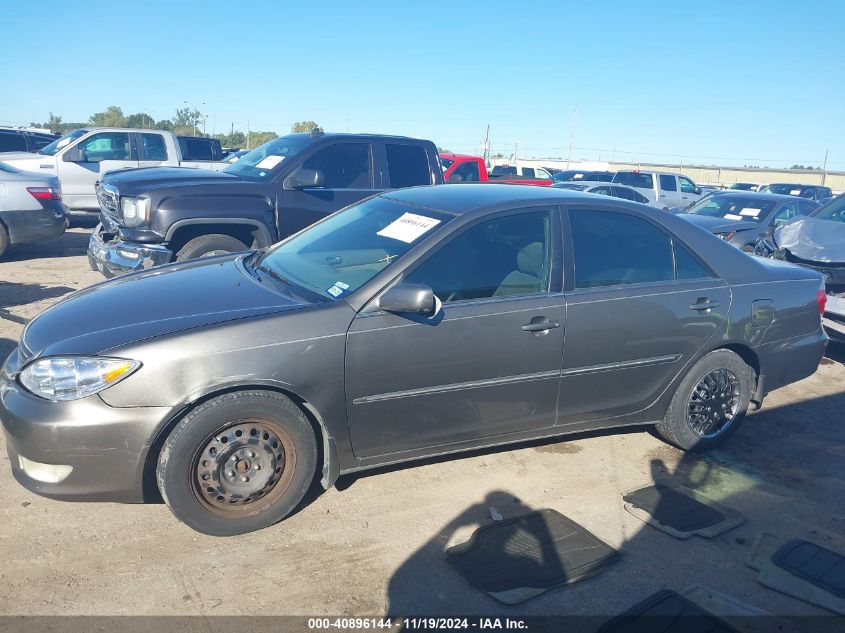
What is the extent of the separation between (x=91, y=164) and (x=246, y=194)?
731 cm

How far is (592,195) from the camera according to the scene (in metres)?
4.45

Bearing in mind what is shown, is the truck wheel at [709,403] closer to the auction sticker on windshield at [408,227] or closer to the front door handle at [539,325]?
the front door handle at [539,325]

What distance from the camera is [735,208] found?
40.0ft

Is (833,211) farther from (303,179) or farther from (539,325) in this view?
(539,325)

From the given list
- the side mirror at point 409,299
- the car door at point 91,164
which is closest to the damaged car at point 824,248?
the side mirror at point 409,299

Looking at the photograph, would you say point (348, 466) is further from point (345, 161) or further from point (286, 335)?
point (345, 161)

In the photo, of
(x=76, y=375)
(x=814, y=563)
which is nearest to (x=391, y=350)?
(x=76, y=375)

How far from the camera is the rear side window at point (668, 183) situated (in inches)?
817

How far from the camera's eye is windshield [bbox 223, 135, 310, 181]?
7477 mm

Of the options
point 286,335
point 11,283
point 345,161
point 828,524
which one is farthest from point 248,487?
point 11,283

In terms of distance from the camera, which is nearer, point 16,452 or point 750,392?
point 16,452

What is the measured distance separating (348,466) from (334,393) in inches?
16.8

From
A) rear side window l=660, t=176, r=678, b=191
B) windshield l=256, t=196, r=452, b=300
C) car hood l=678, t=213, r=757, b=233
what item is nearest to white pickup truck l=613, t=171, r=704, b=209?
rear side window l=660, t=176, r=678, b=191

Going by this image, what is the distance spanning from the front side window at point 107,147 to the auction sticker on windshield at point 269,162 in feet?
22.4
